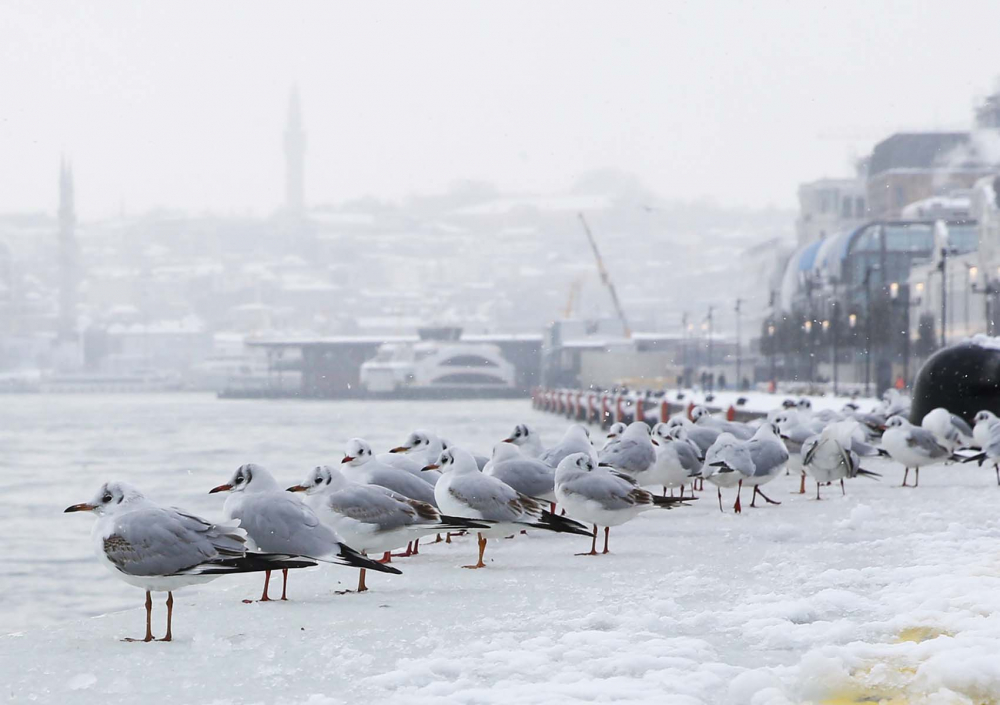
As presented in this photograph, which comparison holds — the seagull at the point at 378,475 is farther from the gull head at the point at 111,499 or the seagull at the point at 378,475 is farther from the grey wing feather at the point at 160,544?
the grey wing feather at the point at 160,544

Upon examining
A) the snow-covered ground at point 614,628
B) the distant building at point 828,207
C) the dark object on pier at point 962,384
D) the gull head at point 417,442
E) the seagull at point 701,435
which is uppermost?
the distant building at point 828,207

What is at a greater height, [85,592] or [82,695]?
[82,695]

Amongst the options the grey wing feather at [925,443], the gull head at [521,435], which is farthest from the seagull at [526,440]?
the grey wing feather at [925,443]

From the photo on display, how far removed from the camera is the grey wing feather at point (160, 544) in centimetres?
819

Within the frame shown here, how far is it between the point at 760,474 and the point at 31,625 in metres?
7.71

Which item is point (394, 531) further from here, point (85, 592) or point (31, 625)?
point (85, 592)

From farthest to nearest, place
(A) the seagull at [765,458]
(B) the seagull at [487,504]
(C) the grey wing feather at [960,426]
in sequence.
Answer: (C) the grey wing feather at [960,426]
(A) the seagull at [765,458]
(B) the seagull at [487,504]

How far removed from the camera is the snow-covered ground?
661cm

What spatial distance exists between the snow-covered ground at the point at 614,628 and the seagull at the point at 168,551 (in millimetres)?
398

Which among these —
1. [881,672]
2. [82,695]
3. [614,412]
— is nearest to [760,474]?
[881,672]

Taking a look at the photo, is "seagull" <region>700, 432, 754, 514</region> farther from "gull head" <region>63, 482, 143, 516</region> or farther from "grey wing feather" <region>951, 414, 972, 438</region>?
"gull head" <region>63, 482, 143, 516</region>

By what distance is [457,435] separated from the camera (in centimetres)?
6450

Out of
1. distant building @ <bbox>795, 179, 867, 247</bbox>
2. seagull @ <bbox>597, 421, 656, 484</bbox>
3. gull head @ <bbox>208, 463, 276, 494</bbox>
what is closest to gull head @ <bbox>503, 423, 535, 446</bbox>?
seagull @ <bbox>597, 421, 656, 484</bbox>

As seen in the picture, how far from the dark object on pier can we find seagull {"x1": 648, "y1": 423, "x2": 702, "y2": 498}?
11.0m
